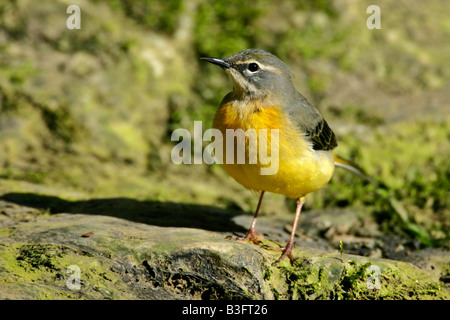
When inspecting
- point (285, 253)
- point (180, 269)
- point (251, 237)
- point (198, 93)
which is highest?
point (198, 93)

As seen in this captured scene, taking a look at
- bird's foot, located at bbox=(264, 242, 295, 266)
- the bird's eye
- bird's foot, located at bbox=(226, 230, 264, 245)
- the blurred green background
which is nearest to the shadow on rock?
the blurred green background

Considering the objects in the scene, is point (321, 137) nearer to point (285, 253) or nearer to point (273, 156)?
point (273, 156)

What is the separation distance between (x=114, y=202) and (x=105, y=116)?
2.79 m

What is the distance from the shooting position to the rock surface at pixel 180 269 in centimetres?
481

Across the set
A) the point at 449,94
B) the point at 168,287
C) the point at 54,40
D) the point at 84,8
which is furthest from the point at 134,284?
the point at 449,94

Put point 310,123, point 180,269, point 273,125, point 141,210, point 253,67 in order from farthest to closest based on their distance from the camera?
point 141,210, point 310,123, point 253,67, point 273,125, point 180,269

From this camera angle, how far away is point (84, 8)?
10.7m

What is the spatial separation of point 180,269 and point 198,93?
618 cm

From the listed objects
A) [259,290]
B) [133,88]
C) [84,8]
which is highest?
[84,8]

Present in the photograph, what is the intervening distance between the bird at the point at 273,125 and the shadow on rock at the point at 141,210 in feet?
2.72

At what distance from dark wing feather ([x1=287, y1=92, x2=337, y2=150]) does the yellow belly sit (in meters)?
0.18

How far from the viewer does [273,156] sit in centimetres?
568

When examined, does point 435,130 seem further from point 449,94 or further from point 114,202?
point 114,202

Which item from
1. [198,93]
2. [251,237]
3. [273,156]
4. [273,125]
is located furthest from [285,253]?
[198,93]
